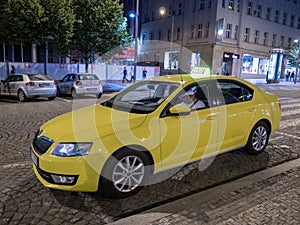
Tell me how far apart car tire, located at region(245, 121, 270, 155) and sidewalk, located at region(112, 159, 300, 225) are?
974 millimetres

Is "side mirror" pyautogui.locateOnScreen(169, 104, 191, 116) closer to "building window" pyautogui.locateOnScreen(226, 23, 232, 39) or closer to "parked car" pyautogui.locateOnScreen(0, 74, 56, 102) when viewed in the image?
"parked car" pyautogui.locateOnScreen(0, 74, 56, 102)

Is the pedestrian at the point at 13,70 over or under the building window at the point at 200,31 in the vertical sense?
under

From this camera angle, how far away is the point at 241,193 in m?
3.78

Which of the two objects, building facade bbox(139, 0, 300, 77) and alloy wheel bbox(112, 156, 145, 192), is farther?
building facade bbox(139, 0, 300, 77)

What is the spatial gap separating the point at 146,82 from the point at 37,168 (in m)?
2.38

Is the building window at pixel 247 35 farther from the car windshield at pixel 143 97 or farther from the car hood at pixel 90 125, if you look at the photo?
the car hood at pixel 90 125

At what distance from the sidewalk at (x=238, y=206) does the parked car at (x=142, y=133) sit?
22.5 inches

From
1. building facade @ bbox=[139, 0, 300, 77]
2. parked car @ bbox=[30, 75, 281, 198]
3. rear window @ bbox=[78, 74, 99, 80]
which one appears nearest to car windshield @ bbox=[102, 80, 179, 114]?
parked car @ bbox=[30, 75, 281, 198]

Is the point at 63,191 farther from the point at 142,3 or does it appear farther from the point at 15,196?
the point at 142,3

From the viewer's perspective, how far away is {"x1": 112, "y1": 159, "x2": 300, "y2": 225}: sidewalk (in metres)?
3.11

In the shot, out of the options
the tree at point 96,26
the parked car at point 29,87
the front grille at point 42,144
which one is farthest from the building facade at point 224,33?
the front grille at point 42,144

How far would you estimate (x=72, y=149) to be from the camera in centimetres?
328

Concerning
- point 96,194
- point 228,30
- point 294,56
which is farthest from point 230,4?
point 96,194

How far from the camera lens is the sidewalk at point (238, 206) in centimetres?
311
